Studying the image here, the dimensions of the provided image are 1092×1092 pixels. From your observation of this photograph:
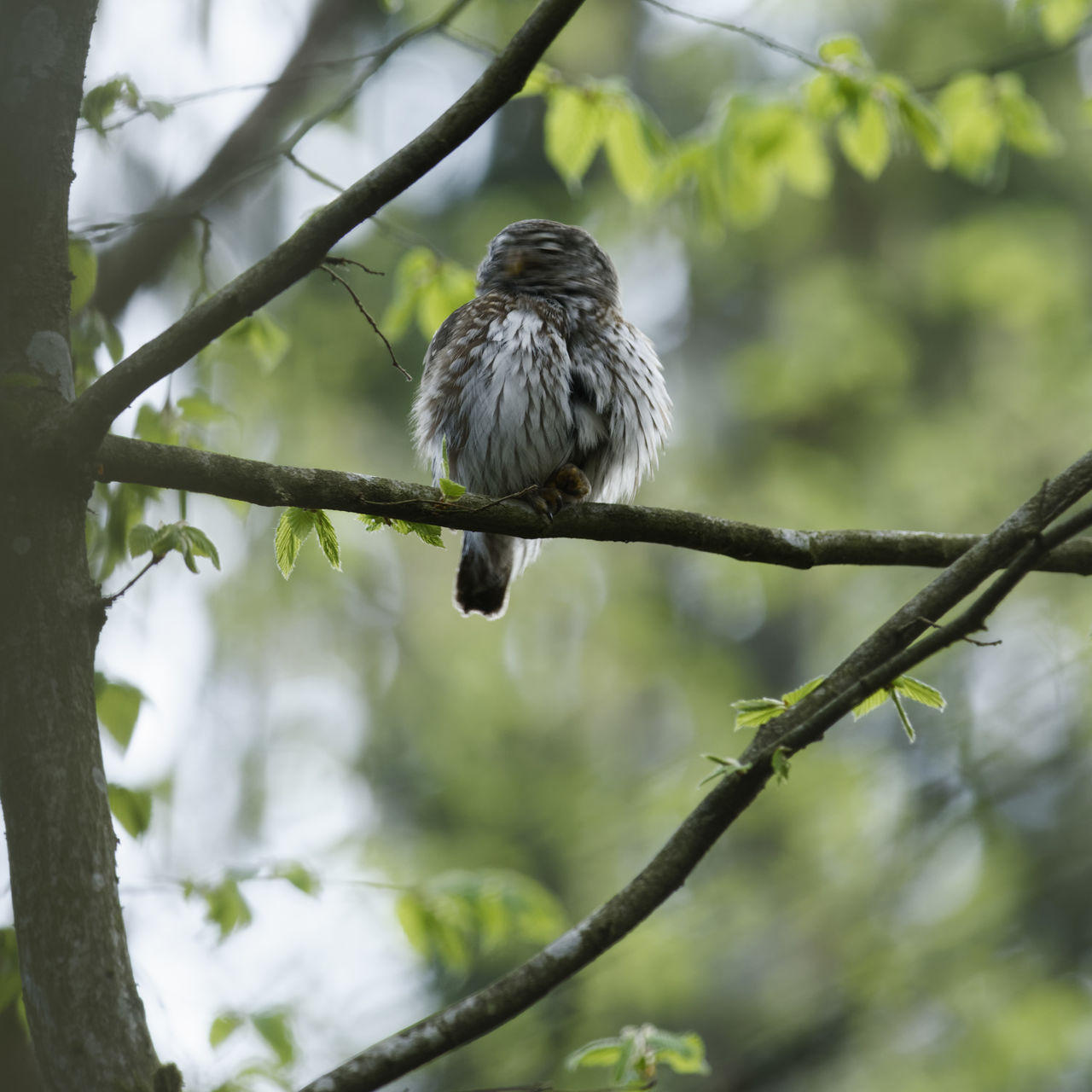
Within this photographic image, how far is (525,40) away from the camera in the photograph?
2137 mm

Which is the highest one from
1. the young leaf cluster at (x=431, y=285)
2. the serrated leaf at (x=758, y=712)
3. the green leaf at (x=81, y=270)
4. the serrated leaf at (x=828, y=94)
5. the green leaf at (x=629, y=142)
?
the green leaf at (x=629, y=142)

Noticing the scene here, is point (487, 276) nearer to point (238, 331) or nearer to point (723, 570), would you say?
point (238, 331)

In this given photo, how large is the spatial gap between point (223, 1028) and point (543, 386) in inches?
91.9

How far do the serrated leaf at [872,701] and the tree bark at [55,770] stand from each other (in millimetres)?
1497

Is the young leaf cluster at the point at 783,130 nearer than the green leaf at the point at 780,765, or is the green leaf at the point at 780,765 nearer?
the green leaf at the point at 780,765

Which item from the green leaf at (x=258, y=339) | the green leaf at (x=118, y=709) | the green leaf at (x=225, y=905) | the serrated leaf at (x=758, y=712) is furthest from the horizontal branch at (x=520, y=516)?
the green leaf at (x=225, y=905)

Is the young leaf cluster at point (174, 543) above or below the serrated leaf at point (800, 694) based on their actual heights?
above

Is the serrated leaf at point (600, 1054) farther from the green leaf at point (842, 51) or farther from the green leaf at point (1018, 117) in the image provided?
the green leaf at point (1018, 117)

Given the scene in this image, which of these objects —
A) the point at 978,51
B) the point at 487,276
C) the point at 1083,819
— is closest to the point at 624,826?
the point at 1083,819

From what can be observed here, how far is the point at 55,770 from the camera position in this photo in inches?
73.2

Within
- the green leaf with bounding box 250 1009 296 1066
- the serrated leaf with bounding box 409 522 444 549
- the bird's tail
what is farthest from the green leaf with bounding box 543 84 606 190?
the green leaf with bounding box 250 1009 296 1066

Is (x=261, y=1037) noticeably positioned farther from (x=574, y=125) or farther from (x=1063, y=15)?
(x=1063, y=15)

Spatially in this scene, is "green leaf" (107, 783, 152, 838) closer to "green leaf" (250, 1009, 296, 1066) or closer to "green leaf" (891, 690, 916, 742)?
"green leaf" (250, 1009, 296, 1066)

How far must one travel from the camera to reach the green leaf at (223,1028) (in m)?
3.37
